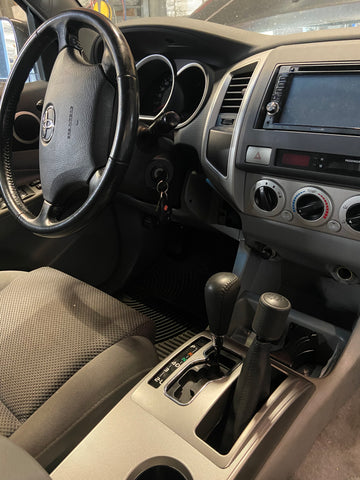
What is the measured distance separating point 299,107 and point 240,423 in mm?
660

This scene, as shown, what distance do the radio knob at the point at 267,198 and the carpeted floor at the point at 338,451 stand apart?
1.92 feet

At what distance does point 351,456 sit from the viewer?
90 centimetres

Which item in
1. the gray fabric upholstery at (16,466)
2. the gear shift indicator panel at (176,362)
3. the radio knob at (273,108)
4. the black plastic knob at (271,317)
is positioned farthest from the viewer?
the radio knob at (273,108)

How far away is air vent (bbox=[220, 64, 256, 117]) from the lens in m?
0.92

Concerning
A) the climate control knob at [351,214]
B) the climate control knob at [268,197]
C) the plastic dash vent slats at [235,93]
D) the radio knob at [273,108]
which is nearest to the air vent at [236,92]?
the plastic dash vent slats at [235,93]

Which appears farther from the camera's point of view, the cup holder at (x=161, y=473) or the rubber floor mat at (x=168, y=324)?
the rubber floor mat at (x=168, y=324)

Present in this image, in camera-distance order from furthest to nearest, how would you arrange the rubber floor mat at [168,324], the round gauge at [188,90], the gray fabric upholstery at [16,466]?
the rubber floor mat at [168,324] < the round gauge at [188,90] < the gray fabric upholstery at [16,466]

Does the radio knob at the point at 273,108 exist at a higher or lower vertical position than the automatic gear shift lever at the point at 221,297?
higher

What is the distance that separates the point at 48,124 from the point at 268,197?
0.59 m

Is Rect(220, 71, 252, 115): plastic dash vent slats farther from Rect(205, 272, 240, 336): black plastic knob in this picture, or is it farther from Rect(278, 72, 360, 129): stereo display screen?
Rect(205, 272, 240, 336): black plastic knob

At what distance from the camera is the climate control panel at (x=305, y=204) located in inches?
30.0

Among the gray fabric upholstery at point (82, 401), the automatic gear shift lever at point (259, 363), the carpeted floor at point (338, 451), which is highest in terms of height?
the automatic gear shift lever at point (259, 363)

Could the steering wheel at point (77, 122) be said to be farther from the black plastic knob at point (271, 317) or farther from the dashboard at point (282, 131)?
the black plastic knob at point (271, 317)

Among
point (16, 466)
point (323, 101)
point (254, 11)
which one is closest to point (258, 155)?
point (323, 101)
